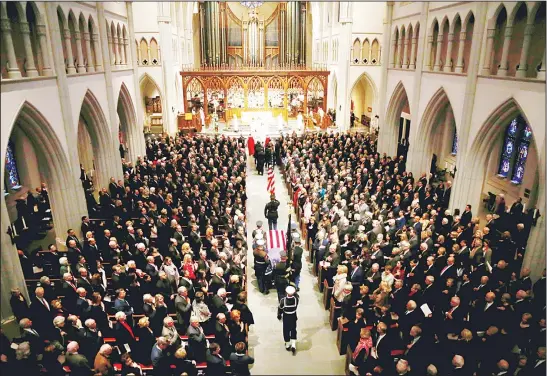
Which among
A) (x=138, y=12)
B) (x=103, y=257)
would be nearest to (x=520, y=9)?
(x=103, y=257)

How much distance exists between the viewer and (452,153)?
1784cm

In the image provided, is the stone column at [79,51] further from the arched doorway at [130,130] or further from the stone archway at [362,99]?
the stone archway at [362,99]

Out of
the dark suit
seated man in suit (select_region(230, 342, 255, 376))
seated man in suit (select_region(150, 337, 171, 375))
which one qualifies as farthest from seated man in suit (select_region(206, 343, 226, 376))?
→ seated man in suit (select_region(150, 337, 171, 375))

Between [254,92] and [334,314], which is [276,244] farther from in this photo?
[254,92]

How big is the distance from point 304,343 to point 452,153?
516 inches

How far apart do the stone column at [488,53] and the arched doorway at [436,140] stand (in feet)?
8.31

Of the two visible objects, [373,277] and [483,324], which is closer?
[483,324]

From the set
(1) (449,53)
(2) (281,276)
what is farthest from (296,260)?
(1) (449,53)

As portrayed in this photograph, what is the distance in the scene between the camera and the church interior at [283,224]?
260 inches

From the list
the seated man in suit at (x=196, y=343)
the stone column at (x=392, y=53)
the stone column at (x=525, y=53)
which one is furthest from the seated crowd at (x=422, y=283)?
the stone column at (x=392, y=53)

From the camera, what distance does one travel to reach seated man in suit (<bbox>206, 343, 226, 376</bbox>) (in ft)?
20.3

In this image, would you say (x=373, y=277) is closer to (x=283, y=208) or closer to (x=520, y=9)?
(x=283, y=208)

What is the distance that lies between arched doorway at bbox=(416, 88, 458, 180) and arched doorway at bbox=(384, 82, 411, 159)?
165 centimetres

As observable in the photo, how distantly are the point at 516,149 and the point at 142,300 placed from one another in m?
13.5
